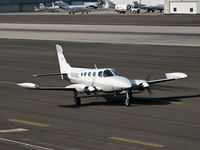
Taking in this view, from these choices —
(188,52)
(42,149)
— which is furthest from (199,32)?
(42,149)

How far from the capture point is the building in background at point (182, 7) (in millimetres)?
165375

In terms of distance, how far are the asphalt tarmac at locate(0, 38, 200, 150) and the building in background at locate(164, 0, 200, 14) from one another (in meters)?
115

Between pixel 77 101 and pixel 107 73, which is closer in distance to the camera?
pixel 107 73

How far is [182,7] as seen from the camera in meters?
168

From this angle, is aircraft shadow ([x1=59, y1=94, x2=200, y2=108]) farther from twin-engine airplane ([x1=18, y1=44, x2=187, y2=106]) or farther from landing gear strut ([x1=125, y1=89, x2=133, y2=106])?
twin-engine airplane ([x1=18, y1=44, x2=187, y2=106])

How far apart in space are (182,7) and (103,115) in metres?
142

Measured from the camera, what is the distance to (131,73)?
46875 mm

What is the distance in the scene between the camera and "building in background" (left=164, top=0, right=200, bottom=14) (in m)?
165

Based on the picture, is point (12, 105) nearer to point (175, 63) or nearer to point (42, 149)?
point (42, 149)

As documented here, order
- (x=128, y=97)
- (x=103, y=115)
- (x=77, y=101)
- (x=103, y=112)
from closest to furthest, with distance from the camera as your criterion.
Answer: (x=103, y=115)
(x=103, y=112)
(x=128, y=97)
(x=77, y=101)

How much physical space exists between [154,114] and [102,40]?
54.8 metres

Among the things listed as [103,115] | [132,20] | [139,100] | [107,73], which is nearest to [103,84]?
[107,73]

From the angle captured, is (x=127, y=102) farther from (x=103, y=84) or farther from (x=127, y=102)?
(x=103, y=84)

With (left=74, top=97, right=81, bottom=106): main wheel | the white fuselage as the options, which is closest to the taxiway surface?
(left=74, top=97, right=81, bottom=106): main wheel
